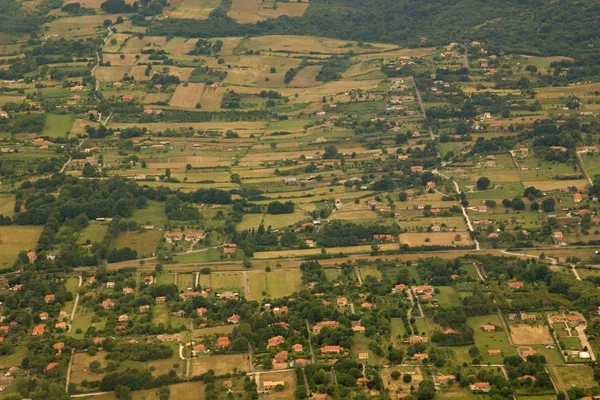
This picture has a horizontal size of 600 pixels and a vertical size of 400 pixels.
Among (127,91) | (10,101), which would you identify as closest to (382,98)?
(127,91)

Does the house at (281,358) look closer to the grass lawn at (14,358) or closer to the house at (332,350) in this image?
the house at (332,350)

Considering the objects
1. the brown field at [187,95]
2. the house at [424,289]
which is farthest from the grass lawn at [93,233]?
the brown field at [187,95]

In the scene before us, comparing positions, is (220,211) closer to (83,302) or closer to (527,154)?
(83,302)

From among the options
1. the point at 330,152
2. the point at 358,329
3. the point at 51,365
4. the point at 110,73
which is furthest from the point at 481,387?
the point at 110,73

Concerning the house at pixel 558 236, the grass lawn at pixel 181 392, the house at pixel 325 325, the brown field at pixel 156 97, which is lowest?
the brown field at pixel 156 97

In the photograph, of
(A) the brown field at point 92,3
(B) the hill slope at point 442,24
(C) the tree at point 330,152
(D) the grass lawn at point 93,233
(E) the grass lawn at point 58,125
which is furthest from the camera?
(A) the brown field at point 92,3

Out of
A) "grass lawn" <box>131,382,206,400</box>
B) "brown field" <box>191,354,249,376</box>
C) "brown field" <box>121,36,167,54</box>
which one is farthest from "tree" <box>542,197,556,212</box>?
"brown field" <box>121,36,167,54</box>
